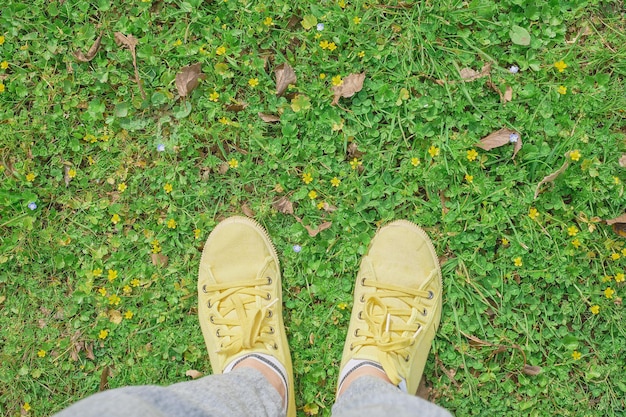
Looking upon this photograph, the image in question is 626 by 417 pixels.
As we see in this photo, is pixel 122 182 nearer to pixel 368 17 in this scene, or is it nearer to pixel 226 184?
pixel 226 184

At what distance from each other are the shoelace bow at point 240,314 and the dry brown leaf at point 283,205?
1.19 ft

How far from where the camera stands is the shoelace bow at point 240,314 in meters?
2.52

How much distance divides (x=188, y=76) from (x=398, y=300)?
1.62 meters

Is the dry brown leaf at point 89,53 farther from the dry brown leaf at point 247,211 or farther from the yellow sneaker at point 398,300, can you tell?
the yellow sneaker at point 398,300

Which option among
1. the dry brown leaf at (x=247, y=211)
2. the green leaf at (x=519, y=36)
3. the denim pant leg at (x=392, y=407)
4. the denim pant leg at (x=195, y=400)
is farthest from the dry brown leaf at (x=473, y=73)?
the denim pant leg at (x=195, y=400)

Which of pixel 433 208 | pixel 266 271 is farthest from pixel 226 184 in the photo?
pixel 433 208

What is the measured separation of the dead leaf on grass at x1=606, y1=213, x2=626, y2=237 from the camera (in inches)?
101

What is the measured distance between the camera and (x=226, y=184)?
2754 millimetres

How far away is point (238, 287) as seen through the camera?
2.70 meters

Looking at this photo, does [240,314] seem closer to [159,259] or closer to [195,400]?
[159,259]

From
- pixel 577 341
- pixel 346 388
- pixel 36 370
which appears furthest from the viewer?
pixel 36 370

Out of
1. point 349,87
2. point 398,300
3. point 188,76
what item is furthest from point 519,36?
point 188,76

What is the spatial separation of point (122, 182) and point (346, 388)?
62.5 inches

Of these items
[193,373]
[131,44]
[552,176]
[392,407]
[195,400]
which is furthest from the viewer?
[131,44]
